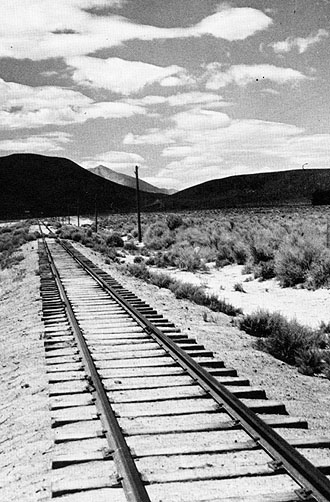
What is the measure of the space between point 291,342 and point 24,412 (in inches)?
212

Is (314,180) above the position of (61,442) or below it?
above

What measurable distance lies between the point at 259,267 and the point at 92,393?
1801 cm

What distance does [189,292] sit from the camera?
18.0m

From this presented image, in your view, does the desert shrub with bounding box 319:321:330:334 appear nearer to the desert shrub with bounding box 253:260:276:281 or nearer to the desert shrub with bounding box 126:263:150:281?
the desert shrub with bounding box 253:260:276:281

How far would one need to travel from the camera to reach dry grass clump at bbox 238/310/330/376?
994 cm

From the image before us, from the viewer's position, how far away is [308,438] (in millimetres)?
5668

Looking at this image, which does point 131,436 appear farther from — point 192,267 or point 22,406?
point 192,267

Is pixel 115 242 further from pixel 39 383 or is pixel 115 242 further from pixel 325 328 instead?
pixel 39 383

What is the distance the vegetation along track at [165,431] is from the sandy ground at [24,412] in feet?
0.54

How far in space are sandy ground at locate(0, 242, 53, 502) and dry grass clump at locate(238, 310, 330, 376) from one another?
4128 mm

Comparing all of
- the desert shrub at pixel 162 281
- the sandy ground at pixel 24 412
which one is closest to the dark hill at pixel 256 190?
the desert shrub at pixel 162 281

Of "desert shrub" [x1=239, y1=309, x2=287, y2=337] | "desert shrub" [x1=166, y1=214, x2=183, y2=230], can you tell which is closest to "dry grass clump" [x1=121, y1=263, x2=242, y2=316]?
"desert shrub" [x1=239, y1=309, x2=287, y2=337]

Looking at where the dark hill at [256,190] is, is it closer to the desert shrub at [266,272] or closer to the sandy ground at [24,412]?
the desert shrub at [266,272]

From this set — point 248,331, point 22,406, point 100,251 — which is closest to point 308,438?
point 22,406
